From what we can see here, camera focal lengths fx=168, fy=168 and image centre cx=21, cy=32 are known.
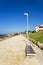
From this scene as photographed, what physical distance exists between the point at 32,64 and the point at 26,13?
8.55 metres

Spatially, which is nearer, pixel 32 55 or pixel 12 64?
pixel 12 64

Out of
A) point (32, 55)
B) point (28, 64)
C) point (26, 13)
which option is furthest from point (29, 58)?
point (26, 13)

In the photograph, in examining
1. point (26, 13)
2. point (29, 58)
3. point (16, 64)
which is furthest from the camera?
point (26, 13)

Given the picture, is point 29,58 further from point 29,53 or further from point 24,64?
point 24,64

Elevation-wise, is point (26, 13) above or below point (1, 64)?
above

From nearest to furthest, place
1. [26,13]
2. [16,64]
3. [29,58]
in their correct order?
[16,64] → [29,58] → [26,13]

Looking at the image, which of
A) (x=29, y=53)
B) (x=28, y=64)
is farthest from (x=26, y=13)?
(x=28, y=64)

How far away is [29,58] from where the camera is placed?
11641mm

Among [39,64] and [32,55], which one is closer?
[39,64]

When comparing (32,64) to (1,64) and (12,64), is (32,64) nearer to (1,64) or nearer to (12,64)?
(12,64)

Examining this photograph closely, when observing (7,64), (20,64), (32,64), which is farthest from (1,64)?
(32,64)

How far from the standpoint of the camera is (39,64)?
31.8 ft

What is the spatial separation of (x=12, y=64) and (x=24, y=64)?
0.70 m

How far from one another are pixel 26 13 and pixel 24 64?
27.8 feet
